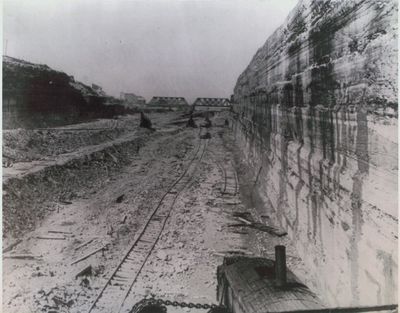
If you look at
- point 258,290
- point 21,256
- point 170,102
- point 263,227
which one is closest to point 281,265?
point 258,290

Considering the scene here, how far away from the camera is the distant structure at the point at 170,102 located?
5525 centimetres

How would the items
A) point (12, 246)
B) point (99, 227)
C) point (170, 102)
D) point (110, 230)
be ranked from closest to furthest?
point (12, 246), point (110, 230), point (99, 227), point (170, 102)

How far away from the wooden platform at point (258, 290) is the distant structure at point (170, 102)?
168ft

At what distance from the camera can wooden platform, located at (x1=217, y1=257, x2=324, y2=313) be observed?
11.8ft

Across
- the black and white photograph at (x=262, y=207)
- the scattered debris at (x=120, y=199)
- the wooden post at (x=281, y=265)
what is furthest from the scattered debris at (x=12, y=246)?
the wooden post at (x=281, y=265)

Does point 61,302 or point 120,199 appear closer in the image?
point 61,302

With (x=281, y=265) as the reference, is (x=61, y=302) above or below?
below

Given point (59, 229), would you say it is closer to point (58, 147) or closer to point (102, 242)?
point (102, 242)

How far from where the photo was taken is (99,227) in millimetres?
8555

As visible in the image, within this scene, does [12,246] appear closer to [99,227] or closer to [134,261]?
[99,227]

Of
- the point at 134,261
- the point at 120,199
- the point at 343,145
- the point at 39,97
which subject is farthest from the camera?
the point at 39,97

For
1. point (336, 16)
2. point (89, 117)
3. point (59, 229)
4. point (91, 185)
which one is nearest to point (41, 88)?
point (89, 117)

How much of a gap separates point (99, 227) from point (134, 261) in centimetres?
208

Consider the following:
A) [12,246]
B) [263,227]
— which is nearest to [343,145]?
[263,227]
